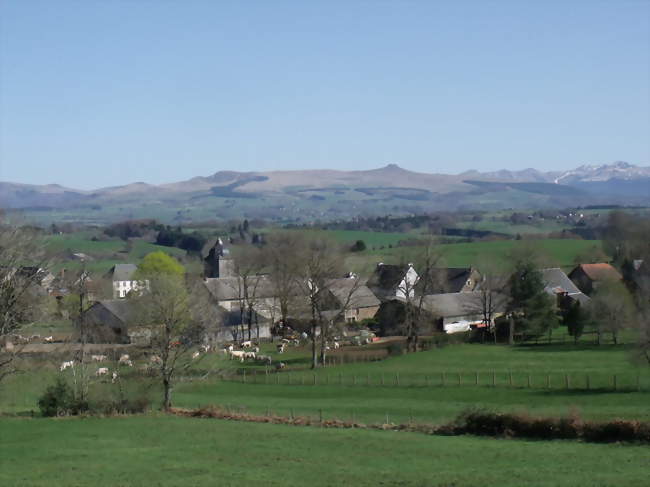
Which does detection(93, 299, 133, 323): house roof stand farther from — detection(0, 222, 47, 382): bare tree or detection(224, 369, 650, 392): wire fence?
detection(0, 222, 47, 382): bare tree

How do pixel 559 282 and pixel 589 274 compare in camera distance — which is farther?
pixel 589 274

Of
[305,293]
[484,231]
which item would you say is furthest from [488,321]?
[484,231]

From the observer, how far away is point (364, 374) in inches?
1946

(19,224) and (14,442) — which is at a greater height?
(19,224)

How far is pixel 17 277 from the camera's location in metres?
39.1

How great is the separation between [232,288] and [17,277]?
1702 inches

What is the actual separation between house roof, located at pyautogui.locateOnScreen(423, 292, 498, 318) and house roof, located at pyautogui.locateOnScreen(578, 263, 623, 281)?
15.7m

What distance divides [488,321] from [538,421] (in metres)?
37.7

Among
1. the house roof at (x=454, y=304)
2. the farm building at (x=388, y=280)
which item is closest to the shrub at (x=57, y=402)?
the house roof at (x=454, y=304)

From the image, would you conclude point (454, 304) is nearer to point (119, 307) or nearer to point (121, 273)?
point (119, 307)

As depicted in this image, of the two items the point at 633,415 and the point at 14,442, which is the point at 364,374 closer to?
the point at 633,415

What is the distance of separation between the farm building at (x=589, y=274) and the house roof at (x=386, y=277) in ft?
55.7

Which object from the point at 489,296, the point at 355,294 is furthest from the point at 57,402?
the point at 355,294

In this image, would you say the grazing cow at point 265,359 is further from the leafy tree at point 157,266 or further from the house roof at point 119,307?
the leafy tree at point 157,266
